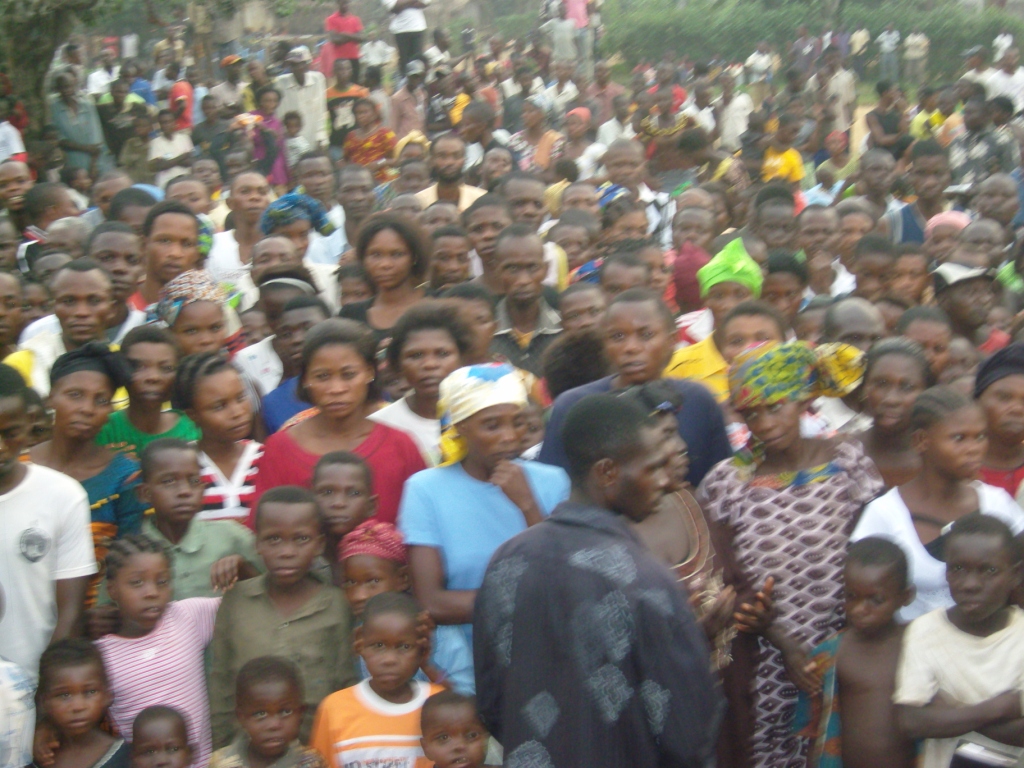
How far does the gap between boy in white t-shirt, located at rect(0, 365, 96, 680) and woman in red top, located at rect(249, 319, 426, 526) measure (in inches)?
22.2

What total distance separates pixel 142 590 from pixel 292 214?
12.2 feet

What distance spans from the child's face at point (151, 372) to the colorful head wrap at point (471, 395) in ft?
4.27

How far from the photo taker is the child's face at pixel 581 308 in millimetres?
5234

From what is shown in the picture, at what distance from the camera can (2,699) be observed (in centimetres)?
340

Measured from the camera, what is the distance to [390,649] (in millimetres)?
3582

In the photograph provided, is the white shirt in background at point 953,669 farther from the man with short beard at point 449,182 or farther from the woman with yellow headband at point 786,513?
the man with short beard at point 449,182

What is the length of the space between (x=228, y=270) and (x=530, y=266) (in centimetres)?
203

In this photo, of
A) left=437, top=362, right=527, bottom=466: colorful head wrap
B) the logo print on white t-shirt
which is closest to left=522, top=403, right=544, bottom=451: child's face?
left=437, top=362, right=527, bottom=466: colorful head wrap

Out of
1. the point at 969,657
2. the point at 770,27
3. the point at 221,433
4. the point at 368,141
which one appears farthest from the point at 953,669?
the point at 770,27

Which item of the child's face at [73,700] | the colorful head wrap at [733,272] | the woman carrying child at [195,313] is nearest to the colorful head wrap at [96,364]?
the woman carrying child at [195,313]

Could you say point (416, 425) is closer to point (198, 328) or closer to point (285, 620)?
point (285, 620)

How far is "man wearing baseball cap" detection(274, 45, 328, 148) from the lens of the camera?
1280 centimetres

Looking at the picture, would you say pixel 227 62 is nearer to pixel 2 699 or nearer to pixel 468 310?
pixel 468 310

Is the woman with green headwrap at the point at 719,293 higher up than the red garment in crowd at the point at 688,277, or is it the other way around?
the woman with green headwrap at the point at 719,293
